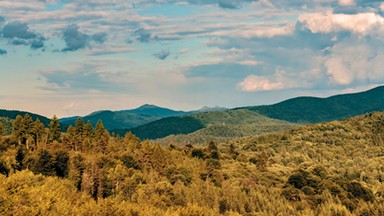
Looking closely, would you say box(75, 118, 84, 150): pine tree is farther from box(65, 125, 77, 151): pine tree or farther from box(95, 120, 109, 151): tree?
box(95, 120, 109, 151): tree

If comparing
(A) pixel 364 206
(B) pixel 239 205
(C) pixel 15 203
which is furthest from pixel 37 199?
(A) pixel 364 206

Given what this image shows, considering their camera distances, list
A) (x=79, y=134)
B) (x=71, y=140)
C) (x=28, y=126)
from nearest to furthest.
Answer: (x=28, y=126), (x=71, y=140), (x=79, y=134)

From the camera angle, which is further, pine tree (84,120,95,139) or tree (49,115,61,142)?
pine tree (84,120,95,139)

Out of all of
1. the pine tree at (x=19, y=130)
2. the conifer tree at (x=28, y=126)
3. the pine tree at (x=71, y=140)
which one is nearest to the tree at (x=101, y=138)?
the pine tree at (x=71, y=140)

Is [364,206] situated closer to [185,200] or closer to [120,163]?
[185,200]

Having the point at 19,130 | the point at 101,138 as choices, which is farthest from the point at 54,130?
the point at 101,138

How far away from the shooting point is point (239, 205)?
627ft

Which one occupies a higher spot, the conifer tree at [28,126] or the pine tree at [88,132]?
the conifer tree at [28,126]

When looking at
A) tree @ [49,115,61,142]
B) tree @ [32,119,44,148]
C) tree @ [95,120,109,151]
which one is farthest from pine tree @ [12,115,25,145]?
tree @ [95,120,109,151]

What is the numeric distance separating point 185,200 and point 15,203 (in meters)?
97.0

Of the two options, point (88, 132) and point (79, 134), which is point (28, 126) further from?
point (88, 132)

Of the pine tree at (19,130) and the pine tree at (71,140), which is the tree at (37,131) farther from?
the pine tree at (71,140)

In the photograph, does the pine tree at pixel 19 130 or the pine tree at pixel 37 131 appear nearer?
the pine tree at pixel 19 130

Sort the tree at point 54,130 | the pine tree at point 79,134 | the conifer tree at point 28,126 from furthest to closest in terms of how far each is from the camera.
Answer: the tree at point 54,130 → the pine tree at point 79,134 → the conifer tree at point 28,126
